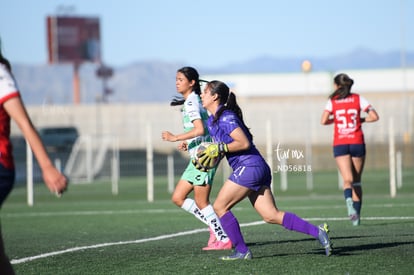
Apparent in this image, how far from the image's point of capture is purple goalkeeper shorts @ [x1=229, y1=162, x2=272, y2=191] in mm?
9258

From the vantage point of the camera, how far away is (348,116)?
1372 centimetres

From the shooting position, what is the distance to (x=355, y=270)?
27.9ft

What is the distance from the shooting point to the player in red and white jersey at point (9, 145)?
5.86 metres

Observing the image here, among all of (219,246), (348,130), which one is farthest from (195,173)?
(348,130)

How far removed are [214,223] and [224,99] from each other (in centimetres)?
190

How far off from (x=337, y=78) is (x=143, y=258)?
16.9ft

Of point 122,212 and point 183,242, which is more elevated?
point 183,242

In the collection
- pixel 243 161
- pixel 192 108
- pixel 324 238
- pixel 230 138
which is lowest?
pixel 324 238

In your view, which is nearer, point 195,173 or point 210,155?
point 210,155

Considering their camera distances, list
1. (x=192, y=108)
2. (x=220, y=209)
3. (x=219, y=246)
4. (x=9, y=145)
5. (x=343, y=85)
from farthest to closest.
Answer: (x=343, y=85)
(x=192, y=108)
(x=219, y=246)
(x=220, y=209)
(x=9, y=145)

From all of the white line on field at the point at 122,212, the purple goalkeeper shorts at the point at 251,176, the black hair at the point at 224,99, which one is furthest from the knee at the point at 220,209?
the white line on field at the point at 122,212

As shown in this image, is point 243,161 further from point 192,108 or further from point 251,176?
point 192,108

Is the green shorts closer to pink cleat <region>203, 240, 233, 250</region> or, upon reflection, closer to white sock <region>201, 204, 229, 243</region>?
white sock <region>201, 204, 229, 243</region>

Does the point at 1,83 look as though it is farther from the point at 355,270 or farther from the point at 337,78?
the point at 337,78
